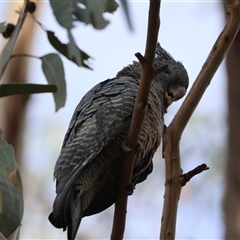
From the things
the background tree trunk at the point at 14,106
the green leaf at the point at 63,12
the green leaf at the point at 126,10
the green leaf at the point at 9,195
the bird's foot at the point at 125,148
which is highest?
the green leaf at the point at 126,10

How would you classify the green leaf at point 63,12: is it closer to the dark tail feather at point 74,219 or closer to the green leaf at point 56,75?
the green leaf at point 56,75

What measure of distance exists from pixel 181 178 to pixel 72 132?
541 millimetres

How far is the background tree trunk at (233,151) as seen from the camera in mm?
3686

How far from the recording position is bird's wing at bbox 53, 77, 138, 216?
200cm

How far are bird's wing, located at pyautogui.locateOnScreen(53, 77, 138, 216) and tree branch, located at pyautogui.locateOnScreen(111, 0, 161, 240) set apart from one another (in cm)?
16

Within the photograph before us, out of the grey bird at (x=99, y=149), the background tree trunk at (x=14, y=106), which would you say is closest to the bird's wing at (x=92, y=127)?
the grey bird at (x=99, y=149)

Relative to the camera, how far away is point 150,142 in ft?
7.55

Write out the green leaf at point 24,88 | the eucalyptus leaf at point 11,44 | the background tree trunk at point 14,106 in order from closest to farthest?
the eucalyptus leaf at point 11,44, the green leaf at point 24,88, the background tree trunk at point 14,106

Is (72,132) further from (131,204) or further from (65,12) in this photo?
(131,204)

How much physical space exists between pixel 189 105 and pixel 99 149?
417 mm

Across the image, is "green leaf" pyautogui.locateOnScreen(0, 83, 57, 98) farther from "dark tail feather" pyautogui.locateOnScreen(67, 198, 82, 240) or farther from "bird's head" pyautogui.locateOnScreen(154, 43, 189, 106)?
"bird's head" pyautogui.locateOnScreen(154, 43, 189, 106)

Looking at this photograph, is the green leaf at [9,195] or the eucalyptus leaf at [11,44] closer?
the eucalyptus leaf at [11,44]

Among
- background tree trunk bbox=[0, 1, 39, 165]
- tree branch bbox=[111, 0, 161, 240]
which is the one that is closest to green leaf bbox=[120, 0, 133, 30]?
tree branch bbox=[111, 0, 161, 240]

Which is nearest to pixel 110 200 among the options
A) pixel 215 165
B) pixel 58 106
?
pixel 58 106
